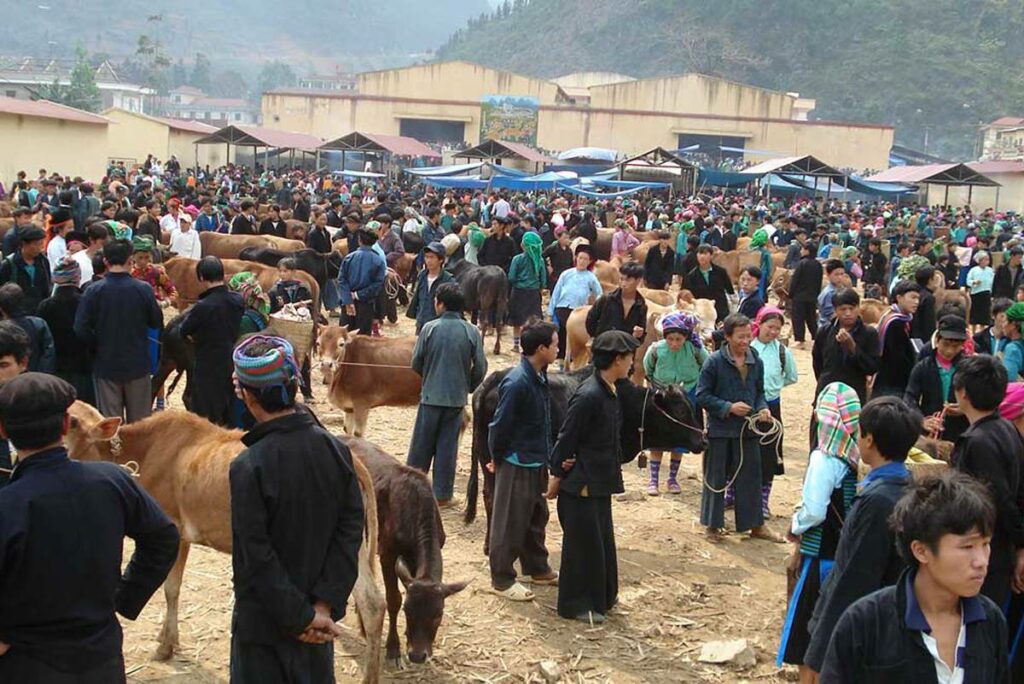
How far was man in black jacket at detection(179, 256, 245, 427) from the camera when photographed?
26.2 ft

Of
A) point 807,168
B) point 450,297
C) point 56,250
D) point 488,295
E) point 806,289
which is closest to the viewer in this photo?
point 450,297

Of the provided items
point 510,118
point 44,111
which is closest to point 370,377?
point 44,111

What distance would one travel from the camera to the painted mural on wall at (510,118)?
57312 mm

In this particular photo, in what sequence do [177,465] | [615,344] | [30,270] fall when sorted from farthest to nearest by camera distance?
1. [30,270]
2. [615,344]
3. [177,465]

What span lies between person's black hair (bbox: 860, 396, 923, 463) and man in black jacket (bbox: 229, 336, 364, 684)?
1963 mm

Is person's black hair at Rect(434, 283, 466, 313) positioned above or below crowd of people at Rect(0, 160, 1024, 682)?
above

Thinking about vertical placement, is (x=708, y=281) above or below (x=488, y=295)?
above

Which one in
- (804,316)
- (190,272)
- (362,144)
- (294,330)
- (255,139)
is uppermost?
(362,144)

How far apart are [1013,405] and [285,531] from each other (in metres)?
3.62

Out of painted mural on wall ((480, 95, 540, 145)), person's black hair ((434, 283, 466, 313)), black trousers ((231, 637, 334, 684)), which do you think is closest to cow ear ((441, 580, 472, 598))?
black trousers ((231, 637, 334, 684))

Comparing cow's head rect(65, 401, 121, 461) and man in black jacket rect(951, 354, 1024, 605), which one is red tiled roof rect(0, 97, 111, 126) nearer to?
cow's head rect(65, 401, 121, 461)

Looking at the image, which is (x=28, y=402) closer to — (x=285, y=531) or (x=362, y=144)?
(x=285, y=531)

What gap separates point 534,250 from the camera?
48.4ft

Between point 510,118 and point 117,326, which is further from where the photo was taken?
point 510,118
